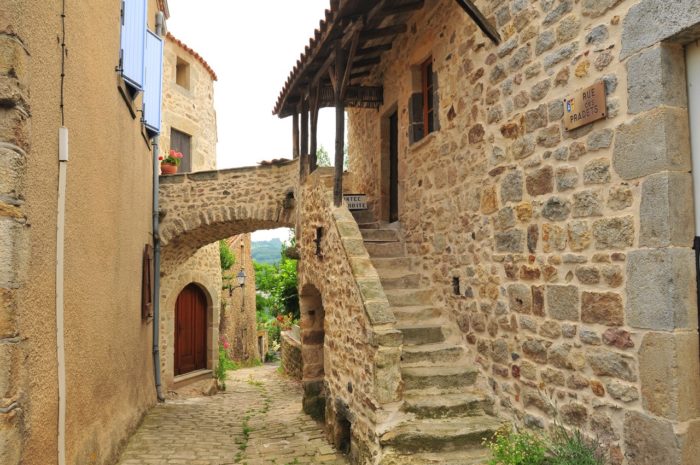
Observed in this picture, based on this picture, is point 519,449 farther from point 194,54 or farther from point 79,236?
point 194,54

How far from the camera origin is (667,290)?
253 centimetres

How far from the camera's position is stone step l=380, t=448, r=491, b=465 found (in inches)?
142

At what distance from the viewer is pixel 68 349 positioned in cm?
330

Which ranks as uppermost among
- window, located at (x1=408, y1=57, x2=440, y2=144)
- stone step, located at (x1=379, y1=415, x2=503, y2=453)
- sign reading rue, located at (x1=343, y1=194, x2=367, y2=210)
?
window, located at (x1=408, y1=57, x2=440, y2=144)

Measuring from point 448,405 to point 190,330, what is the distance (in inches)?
352

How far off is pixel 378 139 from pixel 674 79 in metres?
5.06

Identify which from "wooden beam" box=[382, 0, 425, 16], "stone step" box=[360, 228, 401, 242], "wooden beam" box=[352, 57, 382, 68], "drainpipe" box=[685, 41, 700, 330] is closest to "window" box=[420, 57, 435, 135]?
"wooden beam" box=[382, 0, 425, 16]

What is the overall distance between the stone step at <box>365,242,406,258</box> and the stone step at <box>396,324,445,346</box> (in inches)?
55.1

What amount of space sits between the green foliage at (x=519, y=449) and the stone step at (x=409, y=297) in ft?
5.90

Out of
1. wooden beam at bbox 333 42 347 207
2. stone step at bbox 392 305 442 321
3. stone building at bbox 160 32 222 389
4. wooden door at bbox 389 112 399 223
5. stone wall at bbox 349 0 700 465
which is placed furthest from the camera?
stone building at bbox 160 32 222 389

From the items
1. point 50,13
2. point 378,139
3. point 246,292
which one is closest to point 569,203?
point 50,13

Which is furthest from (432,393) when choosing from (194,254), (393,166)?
(194,254)

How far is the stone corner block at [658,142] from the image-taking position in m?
2.57

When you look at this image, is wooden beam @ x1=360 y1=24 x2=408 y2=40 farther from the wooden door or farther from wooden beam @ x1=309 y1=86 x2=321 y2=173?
the wooden door
